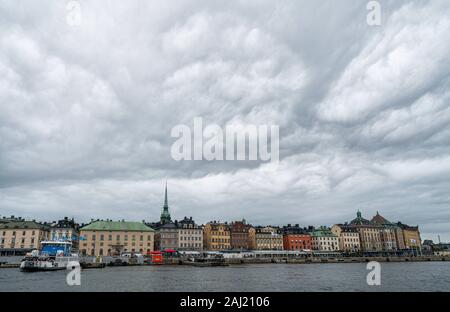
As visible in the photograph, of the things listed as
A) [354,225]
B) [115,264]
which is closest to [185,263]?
[115,264]

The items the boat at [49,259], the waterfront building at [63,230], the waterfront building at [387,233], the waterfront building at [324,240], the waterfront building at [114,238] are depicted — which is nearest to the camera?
the boat at [49,259]

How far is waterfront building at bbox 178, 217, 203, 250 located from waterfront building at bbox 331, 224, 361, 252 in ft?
222

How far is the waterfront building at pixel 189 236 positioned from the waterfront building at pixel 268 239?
25607 millimetres

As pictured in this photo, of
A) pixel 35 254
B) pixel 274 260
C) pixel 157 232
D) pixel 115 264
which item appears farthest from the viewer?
pixel 157 232

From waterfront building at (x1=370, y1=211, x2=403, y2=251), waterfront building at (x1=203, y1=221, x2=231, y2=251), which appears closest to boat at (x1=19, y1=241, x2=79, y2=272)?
waterfront building at (x1=203, y1=221, x2=231, y2=251)

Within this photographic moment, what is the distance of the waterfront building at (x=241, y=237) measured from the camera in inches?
5748

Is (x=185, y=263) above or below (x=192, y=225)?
below

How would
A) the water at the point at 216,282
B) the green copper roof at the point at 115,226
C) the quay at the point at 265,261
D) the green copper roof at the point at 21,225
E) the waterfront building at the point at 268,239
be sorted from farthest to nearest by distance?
the waterfront building at the point at 268,239 → the green copper roof at the point at 21,225 → the green copper roof at the point at 115,226 → the quay at the point at 265,261 → the water at the point at 216,282

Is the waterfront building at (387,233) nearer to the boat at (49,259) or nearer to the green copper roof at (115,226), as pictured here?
the green copper roof at (115,226)

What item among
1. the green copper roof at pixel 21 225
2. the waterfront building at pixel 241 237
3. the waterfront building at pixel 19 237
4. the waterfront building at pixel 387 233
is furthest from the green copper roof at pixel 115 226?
the waterfront building at pixel 387 233
